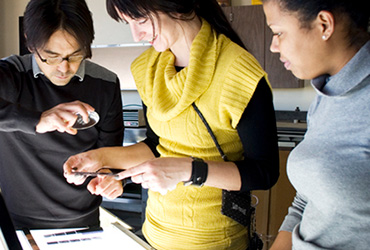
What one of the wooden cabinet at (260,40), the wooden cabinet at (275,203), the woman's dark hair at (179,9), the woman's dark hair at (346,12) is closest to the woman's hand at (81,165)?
the woman's dark hair at (179,9)

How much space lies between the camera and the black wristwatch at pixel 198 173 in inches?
45.3

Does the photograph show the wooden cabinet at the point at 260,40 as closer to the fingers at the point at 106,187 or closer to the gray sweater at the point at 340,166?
the fingers at the point at 106,187

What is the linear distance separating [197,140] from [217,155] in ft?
0.26

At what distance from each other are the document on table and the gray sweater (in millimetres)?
472

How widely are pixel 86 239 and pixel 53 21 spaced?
0.72m

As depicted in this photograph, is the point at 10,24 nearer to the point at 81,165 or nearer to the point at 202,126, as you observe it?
the point at 81,165

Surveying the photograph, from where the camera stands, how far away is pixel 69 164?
133 cm

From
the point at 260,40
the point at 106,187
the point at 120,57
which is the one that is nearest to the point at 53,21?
the point at 106,187

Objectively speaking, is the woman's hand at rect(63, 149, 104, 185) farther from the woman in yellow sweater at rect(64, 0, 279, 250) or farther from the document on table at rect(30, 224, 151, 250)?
the document on table at rect(30, 224, 151, 250)

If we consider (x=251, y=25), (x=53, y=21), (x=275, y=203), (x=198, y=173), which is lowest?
(x=275, y=203)

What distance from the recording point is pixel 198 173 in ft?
3.78

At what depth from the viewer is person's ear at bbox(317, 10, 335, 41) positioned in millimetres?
879

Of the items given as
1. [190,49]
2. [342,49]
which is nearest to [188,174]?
[190,49]

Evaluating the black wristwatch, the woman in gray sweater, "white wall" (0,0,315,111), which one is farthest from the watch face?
"white wall" (0,0,315,111)
